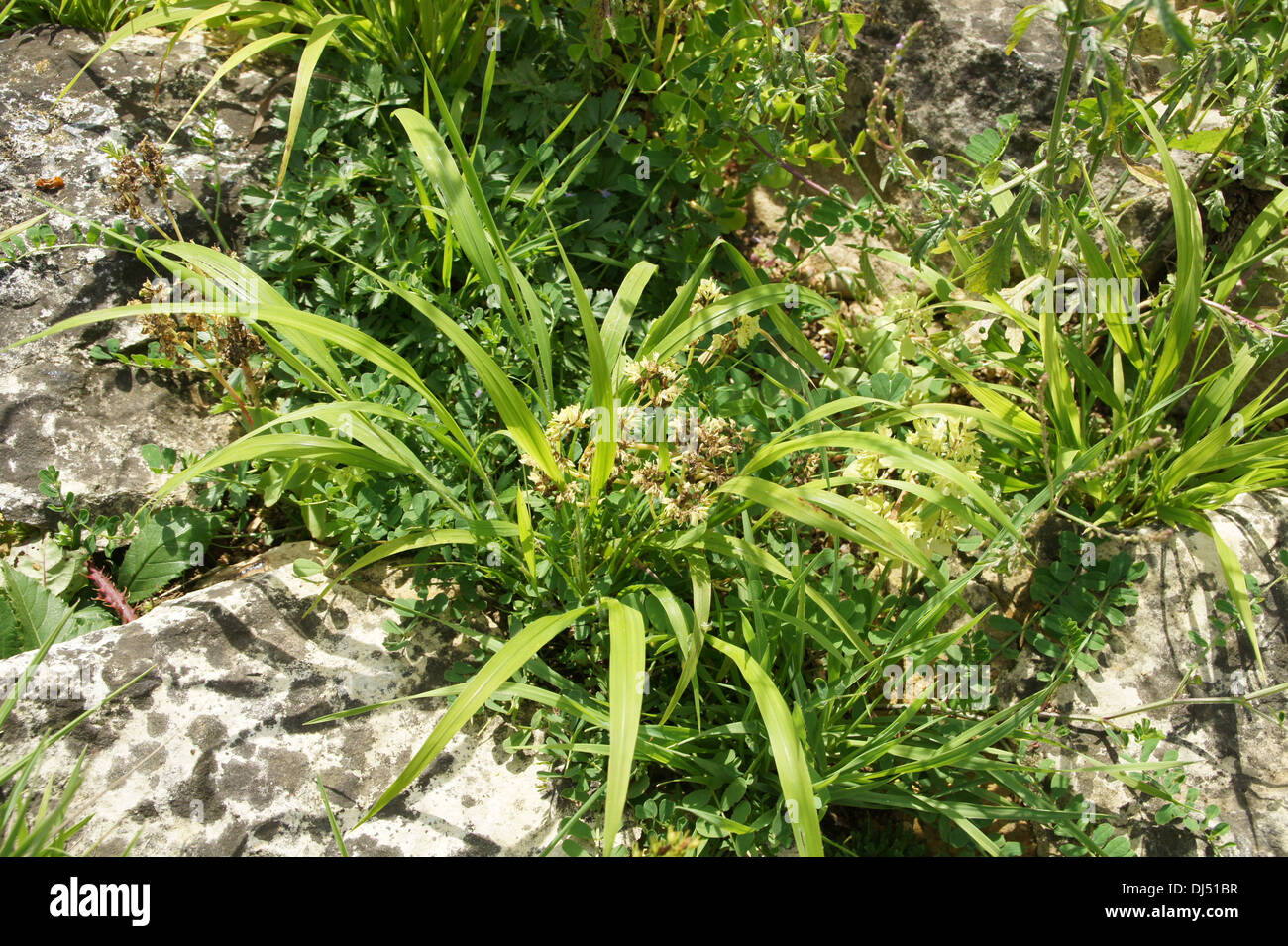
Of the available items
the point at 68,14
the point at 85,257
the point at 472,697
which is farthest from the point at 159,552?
the point at 68,14

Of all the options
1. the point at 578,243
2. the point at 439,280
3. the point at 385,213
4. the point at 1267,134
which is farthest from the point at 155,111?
the point at 1267,134

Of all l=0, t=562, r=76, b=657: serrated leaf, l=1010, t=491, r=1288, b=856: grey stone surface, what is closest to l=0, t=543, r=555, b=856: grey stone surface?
l=0, t=562, r=76, b=657: serrated leaf

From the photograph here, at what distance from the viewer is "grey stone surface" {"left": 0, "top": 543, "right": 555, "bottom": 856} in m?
1.89

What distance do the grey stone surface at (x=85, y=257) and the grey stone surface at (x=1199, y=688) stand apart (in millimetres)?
2653

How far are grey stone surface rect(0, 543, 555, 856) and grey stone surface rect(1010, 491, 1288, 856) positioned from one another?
4.77 ft

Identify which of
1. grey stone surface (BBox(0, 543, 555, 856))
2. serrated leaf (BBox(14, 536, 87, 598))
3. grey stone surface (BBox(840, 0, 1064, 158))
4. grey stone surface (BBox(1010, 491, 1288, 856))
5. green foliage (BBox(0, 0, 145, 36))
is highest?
grey stone surface (BBox(840, 0, 1064, 158))

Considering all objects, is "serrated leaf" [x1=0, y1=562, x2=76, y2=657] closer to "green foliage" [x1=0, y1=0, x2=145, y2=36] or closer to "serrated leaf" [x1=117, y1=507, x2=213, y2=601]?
"serrated leaf" [x1=117, y1=507, x2=213, y2=601]

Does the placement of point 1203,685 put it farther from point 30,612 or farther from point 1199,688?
point 30,612

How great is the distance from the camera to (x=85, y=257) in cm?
263

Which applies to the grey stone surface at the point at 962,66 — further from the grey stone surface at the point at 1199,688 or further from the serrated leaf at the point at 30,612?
the serrated leaf at the point at 30,612

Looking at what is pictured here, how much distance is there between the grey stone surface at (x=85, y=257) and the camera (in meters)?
2.44

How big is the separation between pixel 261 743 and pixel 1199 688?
2.37 metres

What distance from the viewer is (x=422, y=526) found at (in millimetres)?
2135
